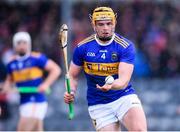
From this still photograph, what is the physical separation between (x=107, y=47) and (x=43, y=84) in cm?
385

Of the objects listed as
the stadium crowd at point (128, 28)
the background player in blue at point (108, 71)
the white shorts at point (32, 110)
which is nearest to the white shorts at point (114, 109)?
the background player in blue at point (108, 71)

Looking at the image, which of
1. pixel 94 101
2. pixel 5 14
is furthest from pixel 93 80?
pixel 5 14

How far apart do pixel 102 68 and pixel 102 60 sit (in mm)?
101

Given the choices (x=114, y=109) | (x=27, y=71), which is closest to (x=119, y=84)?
(x=114, y=109)

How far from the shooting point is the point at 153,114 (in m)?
20.2

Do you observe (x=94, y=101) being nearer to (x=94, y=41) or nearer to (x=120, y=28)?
(x=94, y=41)

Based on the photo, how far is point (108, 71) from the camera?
11922mm

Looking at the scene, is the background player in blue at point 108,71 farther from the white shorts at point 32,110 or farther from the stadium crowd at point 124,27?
the stadium crowd at point 124,27

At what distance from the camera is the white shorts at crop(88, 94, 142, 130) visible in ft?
39.1

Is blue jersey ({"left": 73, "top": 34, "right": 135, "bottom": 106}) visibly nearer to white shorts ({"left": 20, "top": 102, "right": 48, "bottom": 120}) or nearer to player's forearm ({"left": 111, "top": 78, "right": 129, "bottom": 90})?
player's forearm ({"left": 111, "top": 78, "right": 129, "bottom": 90})

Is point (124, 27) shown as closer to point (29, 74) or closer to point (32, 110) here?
point (29, 74)

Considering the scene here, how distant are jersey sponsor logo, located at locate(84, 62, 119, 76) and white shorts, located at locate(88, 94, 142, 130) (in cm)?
37

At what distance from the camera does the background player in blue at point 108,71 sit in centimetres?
1177

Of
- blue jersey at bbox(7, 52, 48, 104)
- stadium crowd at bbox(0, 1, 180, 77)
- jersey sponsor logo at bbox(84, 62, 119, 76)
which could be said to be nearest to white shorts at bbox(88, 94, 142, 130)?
jersey sponsor logo at bbox(84, 62, 119, 76)
